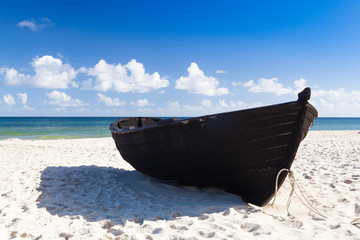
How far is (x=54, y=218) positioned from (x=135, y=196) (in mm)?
1313

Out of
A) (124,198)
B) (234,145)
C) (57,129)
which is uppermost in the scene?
(234,145)

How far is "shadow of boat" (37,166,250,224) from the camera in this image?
336 cm

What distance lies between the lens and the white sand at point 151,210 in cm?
272

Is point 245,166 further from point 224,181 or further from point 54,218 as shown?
point 54,218

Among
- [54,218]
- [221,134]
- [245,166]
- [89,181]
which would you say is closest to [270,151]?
[245,166]

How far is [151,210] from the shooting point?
3.50 m

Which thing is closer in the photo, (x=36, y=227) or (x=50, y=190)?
(x=36, y=227)

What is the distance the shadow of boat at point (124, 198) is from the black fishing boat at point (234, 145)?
34 cm

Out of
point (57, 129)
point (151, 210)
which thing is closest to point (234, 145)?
point (151, 210)

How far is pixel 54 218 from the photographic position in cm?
321

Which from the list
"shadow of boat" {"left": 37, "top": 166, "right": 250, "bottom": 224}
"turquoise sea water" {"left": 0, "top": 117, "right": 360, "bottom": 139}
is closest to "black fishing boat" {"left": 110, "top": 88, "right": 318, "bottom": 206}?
"shadow of boat" {"left": 37, "top": 166, "right": 250, "bottom": 224}

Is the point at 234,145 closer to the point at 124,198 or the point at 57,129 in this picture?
the point at 124,198

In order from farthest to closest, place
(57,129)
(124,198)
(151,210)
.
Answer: (57,129) < (124,198) < (151,210)

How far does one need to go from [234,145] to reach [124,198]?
2.03 metres
